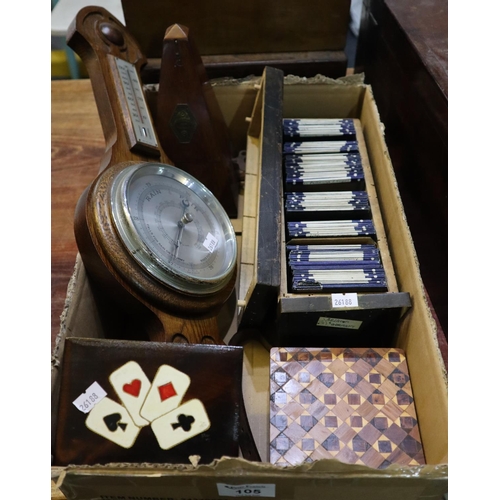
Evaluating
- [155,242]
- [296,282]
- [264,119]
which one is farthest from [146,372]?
[264,119]

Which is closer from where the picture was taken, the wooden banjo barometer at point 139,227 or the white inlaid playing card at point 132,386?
the white inlaid playing card at point 132,386

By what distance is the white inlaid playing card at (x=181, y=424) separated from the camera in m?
0.83

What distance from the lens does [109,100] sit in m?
1.22

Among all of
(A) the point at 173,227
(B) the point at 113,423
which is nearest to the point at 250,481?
(B) the point at 113,423

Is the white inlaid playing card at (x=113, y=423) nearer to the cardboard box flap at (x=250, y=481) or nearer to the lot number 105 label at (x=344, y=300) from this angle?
the cardboard box flap at (x=250, y=481)

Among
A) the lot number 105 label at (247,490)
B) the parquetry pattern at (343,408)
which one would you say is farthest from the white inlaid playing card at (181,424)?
the parquetry pattern at (343,408)

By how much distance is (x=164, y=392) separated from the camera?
0.87m

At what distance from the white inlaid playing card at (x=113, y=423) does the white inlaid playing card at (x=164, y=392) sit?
0.03 m

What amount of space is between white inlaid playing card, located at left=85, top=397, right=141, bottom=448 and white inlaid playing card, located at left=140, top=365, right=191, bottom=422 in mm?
32

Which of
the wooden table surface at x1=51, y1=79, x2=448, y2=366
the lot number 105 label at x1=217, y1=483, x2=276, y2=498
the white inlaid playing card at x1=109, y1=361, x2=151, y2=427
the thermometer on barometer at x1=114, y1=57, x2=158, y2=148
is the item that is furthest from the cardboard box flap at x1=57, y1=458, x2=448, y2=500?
the thermometer on barometer at x1=114, y1=57, x2=158, y2=148

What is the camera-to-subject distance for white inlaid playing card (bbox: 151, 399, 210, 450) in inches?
32.7

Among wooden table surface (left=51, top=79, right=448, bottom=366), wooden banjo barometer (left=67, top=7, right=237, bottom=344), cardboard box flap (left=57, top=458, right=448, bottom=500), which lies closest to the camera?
cardboard box flap (left=57, top=458, right=448, bottom=500)

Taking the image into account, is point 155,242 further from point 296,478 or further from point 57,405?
point 296,478

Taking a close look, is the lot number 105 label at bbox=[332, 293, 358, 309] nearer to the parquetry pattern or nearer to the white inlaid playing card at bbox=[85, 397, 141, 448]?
the parquetry pattern
